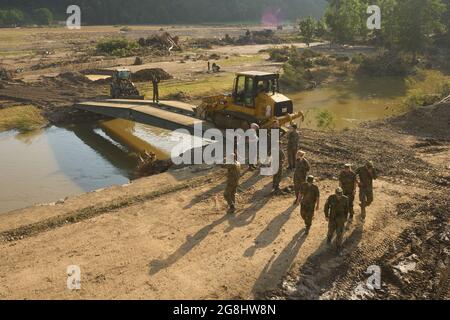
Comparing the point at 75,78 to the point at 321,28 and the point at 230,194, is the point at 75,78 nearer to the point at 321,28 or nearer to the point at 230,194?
the point at 230,194

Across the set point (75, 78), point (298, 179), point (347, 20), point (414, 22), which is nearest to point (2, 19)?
point (347, 20)

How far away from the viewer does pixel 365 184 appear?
35.8 feet

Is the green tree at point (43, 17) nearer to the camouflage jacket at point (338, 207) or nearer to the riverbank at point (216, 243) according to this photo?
the riverbank at point (216, 243)

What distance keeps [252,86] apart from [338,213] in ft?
28.9

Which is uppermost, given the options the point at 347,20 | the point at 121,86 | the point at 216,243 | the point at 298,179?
the point at 347,20

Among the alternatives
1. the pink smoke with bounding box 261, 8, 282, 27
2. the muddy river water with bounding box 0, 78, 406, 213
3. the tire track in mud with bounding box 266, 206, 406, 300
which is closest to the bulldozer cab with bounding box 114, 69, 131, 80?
the muddy river water with bounding box 0, 78, 406, 213

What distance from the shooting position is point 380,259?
9.31 metres

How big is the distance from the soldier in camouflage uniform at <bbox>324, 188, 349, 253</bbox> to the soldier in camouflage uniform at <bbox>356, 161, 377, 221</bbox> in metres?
1.56

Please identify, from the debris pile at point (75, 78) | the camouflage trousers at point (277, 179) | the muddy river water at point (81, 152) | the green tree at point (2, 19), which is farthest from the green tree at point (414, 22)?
the green tree at point (2, 19)

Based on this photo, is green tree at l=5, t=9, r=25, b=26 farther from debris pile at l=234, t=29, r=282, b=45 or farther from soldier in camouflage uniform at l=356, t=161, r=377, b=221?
soldier in camouflage uniform at l=356, t=161, r=377, b=221

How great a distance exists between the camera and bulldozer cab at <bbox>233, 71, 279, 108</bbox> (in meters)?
17.0

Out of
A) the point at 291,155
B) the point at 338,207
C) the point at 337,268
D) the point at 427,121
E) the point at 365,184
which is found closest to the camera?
the point at 337,268
